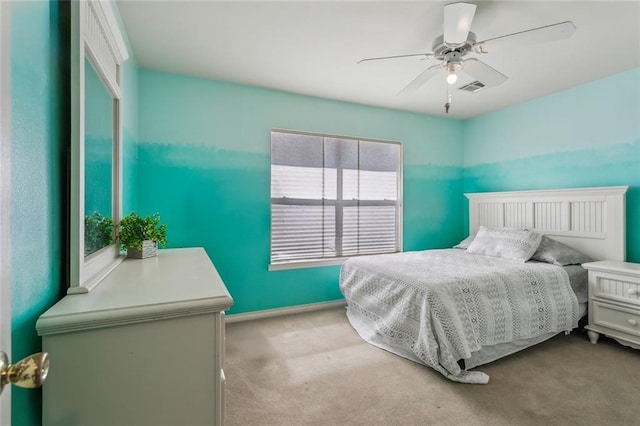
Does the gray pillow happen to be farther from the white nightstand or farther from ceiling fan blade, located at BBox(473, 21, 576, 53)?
ceiling fan blade, located at BBox(473, 21, 576, 53)

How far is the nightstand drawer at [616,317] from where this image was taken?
2.26 meters

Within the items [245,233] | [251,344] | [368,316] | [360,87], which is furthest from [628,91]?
[251,344]

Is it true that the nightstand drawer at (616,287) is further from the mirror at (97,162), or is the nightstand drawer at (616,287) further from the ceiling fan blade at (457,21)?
the mirror at (97,162)

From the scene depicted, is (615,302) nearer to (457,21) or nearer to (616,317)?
(616,317)

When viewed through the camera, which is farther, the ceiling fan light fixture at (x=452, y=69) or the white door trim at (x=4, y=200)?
the ceiling fan light fixture at (x=452, y=69)

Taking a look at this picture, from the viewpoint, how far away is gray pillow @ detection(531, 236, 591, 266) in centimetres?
275

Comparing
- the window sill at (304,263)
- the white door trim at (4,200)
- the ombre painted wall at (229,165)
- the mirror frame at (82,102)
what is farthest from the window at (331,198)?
the white door trim at (4,200)

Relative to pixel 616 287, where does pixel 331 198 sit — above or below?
above

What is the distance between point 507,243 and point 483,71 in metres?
1.82

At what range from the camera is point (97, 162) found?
4.12ft

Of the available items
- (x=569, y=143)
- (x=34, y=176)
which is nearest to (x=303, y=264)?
(x=34, y=176)

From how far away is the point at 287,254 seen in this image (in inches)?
129

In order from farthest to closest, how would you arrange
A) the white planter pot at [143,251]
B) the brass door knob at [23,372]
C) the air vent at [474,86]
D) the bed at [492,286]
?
the air vent at [474,86], the bed at [492,286], the white planter pot at [143,251], the brass door knob at [23,372]

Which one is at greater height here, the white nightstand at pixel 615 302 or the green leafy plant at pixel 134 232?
the green leafy plant at pixel 134 232
